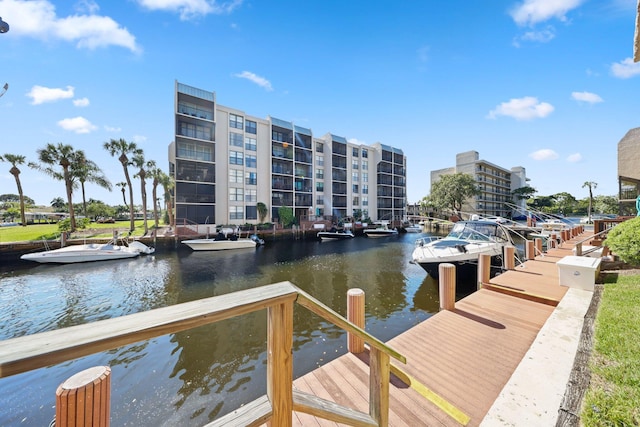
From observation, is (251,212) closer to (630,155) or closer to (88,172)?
(88,172)

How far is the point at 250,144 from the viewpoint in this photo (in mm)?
37406

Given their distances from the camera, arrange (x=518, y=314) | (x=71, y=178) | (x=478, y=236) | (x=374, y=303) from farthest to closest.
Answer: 1. (x=71, y=178)
2. (x=478, y=236)
3. (x=374, y=303)
4. (x=518, y=314)

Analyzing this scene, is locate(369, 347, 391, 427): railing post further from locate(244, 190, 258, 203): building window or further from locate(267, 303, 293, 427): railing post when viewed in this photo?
locate(244, 190, 258, 203): building window

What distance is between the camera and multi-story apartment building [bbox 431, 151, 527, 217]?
61.5 m

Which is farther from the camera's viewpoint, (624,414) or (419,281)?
(419,281)

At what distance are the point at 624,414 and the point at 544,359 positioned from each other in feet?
4.26

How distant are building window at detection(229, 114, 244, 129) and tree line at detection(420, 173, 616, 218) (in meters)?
31.6

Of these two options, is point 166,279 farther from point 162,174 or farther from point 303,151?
point 303,151

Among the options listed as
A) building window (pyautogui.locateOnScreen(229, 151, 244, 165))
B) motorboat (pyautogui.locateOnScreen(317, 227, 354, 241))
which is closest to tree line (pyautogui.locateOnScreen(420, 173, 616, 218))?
motorboat (pyautogui.locateOnScreen(317, 227, 354, 241))

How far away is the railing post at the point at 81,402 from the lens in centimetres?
122

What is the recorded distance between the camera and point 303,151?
43.1 metres

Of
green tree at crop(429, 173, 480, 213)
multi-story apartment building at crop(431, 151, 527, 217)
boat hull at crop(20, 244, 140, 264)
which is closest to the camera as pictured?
boat hull at crop(20, 244, 140, 264)

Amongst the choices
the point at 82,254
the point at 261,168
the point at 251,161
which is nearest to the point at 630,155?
the point at 261,168

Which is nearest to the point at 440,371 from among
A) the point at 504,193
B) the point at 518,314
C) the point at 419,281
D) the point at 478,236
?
the point at 518,314
